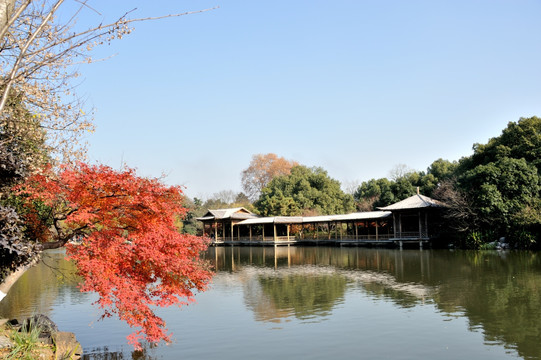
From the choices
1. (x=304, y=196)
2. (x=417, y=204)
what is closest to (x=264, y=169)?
(x=304, y=196)

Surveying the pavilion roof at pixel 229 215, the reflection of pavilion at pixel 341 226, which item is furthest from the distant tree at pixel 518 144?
the pavilion roof at pixel 229 215

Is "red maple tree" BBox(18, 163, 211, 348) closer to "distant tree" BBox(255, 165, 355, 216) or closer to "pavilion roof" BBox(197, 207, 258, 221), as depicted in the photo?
"pavilion roof" BBox(197, 207, 258, 221)

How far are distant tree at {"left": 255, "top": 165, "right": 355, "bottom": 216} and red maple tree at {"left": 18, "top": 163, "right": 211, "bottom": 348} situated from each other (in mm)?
32832

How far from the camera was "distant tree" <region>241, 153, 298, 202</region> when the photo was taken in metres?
55.1

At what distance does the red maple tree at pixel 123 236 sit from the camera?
612 centimetres

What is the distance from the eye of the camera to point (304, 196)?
4153 cm

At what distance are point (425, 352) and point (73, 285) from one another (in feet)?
36.8

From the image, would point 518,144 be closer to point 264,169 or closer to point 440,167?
point 440,167

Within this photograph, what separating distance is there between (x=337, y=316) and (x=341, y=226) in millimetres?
24002

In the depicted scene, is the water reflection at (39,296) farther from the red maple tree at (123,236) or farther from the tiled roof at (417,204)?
the tiled roof at (417,204)

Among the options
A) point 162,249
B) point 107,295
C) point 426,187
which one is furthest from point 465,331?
point 426,187

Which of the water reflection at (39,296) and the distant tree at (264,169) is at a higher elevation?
the distant tree at (264,169)

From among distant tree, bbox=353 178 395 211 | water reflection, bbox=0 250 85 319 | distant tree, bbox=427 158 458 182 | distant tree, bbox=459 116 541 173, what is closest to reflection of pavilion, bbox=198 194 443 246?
distant tree, bbox=353 178 395 211

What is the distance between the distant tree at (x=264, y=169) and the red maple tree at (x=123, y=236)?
48.1m
